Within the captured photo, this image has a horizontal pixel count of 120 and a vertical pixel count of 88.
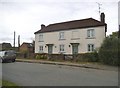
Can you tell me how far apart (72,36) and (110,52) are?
1679 cm

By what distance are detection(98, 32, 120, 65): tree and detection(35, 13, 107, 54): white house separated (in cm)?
924

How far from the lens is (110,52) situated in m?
23.6

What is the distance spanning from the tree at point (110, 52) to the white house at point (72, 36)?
30.3 feet

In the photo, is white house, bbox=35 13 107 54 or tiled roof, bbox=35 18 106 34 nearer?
white house, bbox=35 13 107 54

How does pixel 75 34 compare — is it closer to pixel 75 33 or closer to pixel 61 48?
pixel 75 33

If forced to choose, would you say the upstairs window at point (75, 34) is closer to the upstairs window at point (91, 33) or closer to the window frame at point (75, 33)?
the window frame at point (75, 33)

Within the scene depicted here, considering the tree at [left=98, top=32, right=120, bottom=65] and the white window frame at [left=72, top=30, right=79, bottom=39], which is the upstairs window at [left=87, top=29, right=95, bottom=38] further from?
the tree at [left=98, top=32, right=120, bottom=65]

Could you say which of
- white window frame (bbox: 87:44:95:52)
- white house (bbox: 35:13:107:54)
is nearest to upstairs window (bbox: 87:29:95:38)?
white house (bbox: 35:13:107:54)

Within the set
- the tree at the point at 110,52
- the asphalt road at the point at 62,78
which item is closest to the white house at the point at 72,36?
the tree at the point at 110,52

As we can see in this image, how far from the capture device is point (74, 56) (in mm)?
30453

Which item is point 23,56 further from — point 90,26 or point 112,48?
point 112,48

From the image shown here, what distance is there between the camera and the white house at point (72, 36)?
36.7 metres

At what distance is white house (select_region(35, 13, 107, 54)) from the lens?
36.7 meters

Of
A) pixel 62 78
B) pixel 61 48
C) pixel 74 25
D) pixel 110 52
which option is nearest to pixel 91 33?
pixel 74 25
